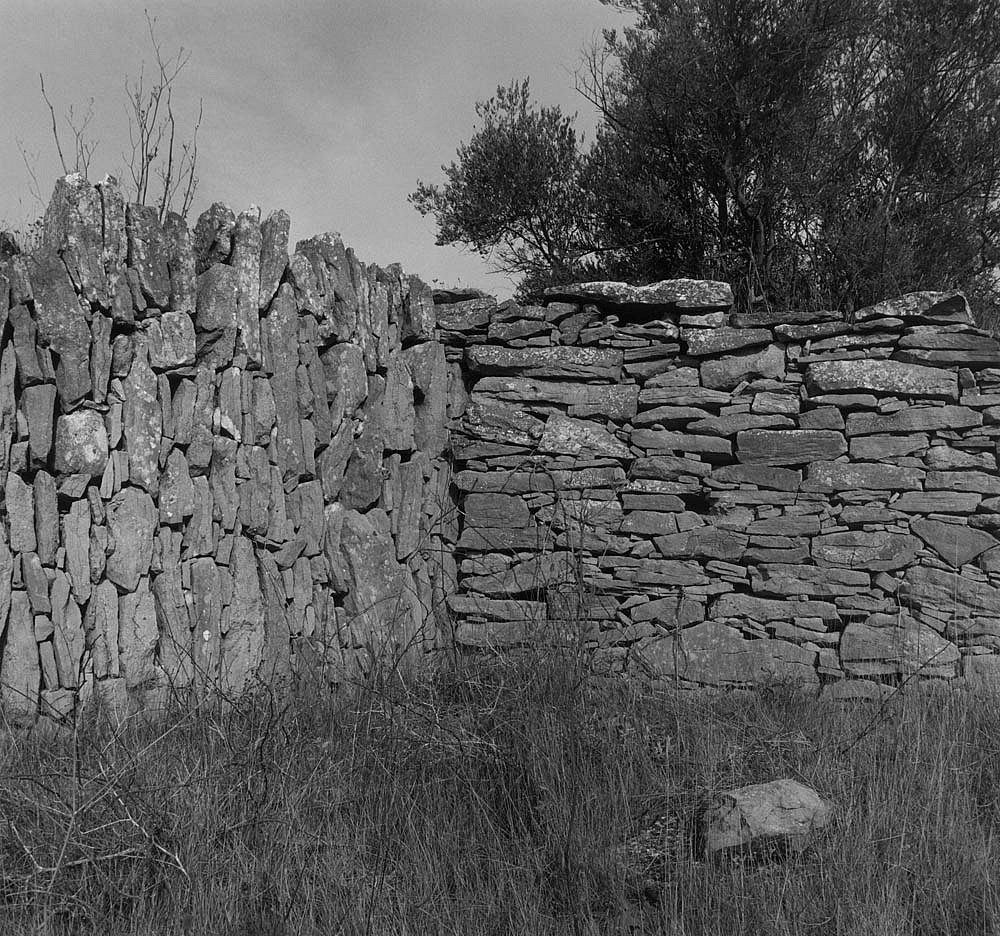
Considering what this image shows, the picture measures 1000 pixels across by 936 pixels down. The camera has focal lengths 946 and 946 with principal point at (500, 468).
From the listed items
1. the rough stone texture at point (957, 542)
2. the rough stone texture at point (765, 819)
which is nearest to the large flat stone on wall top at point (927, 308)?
the rough stone texture at point (957, 542)

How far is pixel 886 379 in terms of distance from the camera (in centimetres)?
528

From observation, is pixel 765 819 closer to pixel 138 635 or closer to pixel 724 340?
pixel 138 635

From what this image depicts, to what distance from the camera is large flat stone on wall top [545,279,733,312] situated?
5.50 metres

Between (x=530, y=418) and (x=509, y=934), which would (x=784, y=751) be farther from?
(x=530, y=418)

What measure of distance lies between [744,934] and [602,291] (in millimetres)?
3651

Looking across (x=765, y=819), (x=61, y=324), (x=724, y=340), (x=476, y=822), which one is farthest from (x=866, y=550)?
(x=61, y=324)

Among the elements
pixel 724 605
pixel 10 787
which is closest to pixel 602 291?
pixel 724 605

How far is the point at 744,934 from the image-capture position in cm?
278

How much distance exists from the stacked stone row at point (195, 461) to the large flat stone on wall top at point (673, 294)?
1.24 m

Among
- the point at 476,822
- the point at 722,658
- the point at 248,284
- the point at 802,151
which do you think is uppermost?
the point at 802,151

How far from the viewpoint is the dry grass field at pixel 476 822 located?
9.37 feet

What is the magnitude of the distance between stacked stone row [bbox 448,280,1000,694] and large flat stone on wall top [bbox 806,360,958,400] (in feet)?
0.04

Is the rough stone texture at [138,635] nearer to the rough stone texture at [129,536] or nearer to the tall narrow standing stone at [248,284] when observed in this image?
the rough stone texture at [129,536]

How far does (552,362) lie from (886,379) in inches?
74.0
